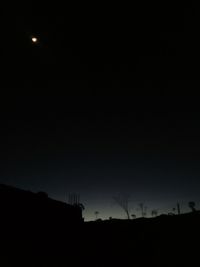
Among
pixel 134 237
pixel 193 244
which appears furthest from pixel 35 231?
pixel 193 244

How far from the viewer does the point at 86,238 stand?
67.2ft

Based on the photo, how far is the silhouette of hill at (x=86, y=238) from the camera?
51.8 feet

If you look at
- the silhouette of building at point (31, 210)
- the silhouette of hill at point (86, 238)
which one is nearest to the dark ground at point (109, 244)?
the silhouette of hill at point (86, 238)

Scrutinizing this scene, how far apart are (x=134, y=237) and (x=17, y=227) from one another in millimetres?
8012

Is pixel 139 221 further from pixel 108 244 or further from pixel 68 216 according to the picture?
pixel 68 216

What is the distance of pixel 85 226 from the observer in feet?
69.6

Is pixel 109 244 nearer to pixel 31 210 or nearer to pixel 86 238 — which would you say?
pixel 86 238

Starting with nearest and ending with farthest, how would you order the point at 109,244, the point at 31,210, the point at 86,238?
1. the point at 31,210
2. the point at 109,244
3. the point at 86,238

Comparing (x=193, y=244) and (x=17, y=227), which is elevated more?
→ (x=17, y=227)

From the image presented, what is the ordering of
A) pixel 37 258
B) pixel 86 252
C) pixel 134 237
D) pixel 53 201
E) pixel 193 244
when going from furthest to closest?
pixel 53 201, pixel 86 252, pixel 134 237, pixel 37 258, pixel 193 244

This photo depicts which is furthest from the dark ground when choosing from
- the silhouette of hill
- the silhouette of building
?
the silhouette of building

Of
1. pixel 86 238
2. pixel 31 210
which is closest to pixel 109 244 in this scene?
pixel 86 238

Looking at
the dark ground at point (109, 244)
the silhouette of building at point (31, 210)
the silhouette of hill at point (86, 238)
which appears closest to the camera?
the dark ground at point (109, 244)

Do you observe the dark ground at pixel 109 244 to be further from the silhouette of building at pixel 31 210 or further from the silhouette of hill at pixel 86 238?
the silhouette of building at pixel 31 210
